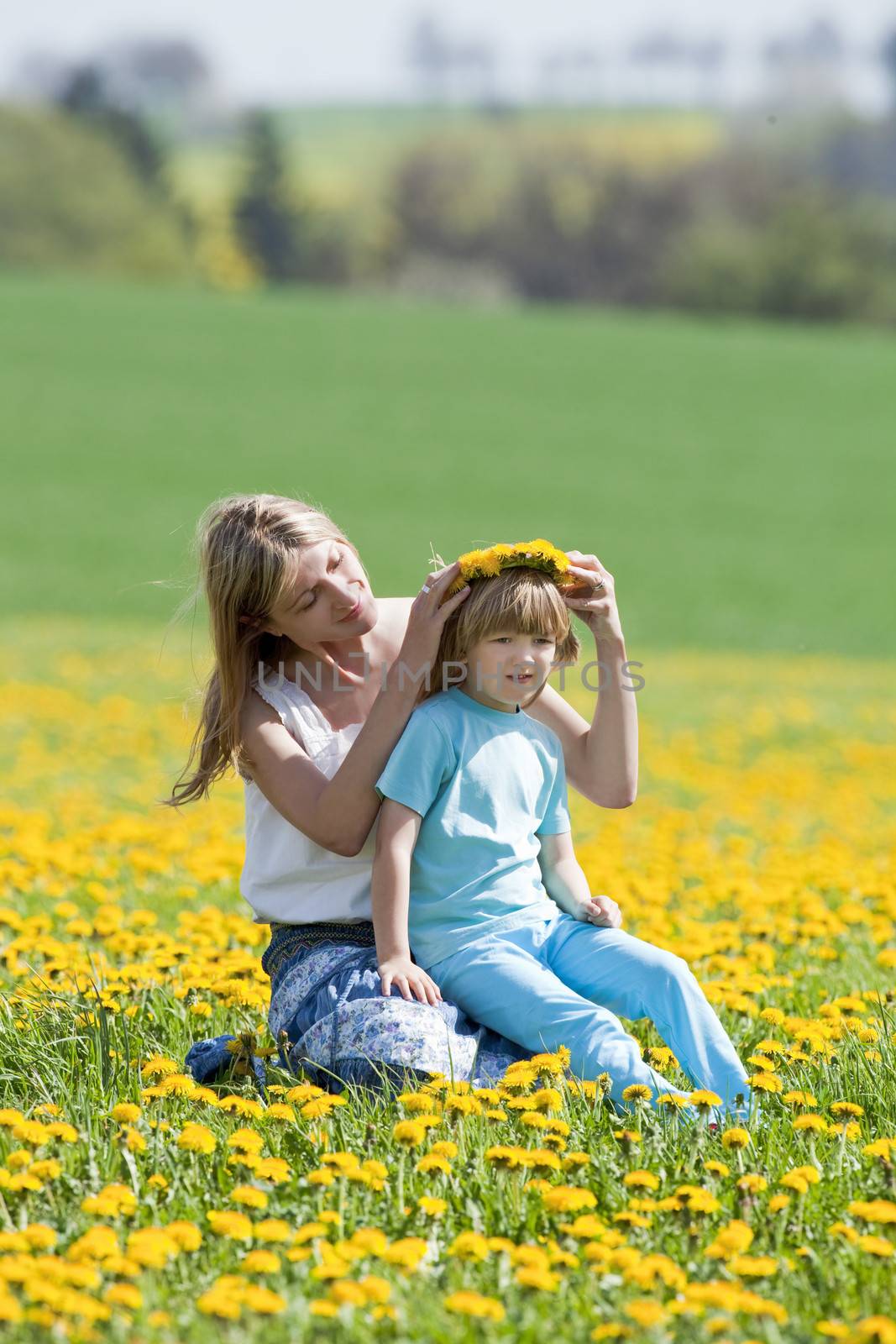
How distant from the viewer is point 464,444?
3278cm

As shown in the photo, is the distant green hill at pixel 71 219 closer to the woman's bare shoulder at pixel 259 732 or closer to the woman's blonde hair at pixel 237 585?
the woman's blonde hair at pixel 237 585

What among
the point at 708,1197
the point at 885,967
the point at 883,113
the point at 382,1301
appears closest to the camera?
the point at 382,1301

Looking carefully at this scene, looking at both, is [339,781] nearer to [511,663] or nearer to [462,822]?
[462,822]

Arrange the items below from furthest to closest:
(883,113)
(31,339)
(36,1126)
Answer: (883,113) → (31,339) → (36,1126)

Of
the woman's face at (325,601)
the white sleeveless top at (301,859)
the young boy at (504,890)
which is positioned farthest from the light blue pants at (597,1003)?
the woman's face at (325,601)

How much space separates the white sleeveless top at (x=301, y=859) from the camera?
128 inches

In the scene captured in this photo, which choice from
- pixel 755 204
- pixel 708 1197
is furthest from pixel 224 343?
pixel 708 1197

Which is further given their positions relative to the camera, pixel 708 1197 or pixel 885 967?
pixel 885 967

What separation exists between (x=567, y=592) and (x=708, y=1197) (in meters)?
1.35

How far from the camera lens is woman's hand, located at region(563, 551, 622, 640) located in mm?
3143

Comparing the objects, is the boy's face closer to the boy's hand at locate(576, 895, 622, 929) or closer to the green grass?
the boy's hand at locate(576, 895, 622, 929)

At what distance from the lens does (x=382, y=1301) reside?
201 centimetres

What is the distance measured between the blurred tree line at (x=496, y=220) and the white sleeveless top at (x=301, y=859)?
53.3 m

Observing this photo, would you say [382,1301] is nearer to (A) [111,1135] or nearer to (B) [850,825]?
(A) [111,1135]
